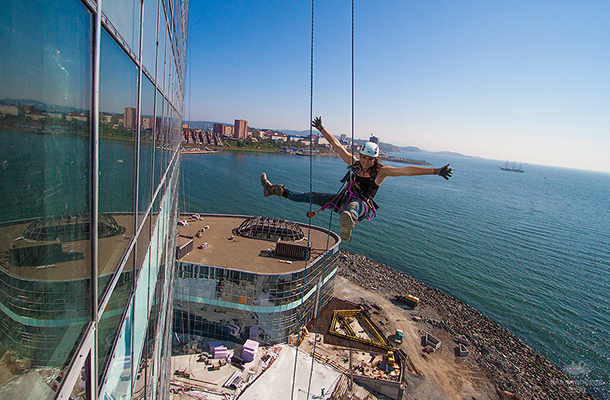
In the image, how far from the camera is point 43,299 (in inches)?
52.6

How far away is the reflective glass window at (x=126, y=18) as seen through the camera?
1.86m

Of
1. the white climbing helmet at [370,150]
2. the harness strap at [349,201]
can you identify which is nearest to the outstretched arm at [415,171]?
the white climbing helmet at [370,150]

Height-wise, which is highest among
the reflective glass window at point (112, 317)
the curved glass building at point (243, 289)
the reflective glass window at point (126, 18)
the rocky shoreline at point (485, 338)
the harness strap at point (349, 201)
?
the reflective glass window at point (126, 18)

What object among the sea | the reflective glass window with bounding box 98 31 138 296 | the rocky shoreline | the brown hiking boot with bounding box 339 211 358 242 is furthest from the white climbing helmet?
the rocky shoreline

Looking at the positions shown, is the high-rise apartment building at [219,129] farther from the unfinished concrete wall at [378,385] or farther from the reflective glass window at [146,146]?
the reflective glass window at [146,146]

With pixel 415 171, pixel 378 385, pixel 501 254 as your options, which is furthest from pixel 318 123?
pixel 501 254

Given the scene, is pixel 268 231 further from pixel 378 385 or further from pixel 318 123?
pixel 318 123

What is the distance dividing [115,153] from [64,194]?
0.88 meters

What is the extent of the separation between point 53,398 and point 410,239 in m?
44.2

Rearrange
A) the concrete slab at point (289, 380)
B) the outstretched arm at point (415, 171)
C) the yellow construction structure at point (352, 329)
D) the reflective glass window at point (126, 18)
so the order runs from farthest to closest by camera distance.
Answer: the yellow construction structure at point (352, 329)
the concrete slab at point (289, 380)
the outstretched arm at point (415, 171)
the reflective glass window at point (126, 18)

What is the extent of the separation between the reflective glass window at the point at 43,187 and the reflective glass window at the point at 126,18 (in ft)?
1.33

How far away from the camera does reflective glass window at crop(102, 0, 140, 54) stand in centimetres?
186

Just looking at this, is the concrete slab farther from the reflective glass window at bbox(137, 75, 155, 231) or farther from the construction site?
the reflective glass window at bbox(137, 75, 155, 231)

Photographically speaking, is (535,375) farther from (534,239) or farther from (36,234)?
(534,239)
